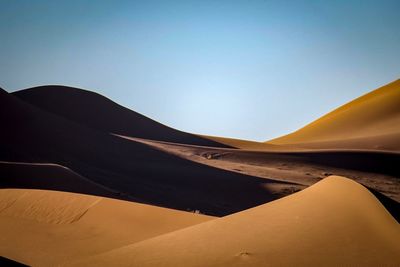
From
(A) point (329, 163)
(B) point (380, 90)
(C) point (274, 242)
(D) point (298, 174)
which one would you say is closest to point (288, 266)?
(C) point (274, 242)

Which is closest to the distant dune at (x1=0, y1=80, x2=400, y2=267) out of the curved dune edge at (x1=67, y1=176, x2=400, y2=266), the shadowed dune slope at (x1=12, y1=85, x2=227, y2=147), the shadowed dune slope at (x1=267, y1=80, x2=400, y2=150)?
the curved dune edge at (x1=67, y1=176, x2=400, y2=266)

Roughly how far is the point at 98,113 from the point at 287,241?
40.4 m

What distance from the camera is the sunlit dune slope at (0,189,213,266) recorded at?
5.49 m

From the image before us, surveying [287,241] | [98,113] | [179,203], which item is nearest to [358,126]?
[98,113]

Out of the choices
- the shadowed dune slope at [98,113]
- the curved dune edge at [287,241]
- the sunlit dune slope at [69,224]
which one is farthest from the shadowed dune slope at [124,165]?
the shadowed dune slope at [98,113]

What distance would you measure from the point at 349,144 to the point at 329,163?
16.5 meters

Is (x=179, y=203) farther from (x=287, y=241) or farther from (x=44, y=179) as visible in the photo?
(x=287, y=241)

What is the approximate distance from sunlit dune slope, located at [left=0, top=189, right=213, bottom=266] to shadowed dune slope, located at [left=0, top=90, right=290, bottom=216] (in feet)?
14.4

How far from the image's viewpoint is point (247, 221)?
554 centimetres

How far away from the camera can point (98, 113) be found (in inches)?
1693

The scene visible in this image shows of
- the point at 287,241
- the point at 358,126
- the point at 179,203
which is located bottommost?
the point at 179,203

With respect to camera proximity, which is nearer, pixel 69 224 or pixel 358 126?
pixel 69 224

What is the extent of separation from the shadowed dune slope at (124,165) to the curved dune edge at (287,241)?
25.8 ft

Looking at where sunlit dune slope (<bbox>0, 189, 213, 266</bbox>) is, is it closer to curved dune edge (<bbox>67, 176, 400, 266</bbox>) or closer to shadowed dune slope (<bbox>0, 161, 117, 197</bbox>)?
curved dune edge (<bbox>67, 176, 400, 266</bbox>)
